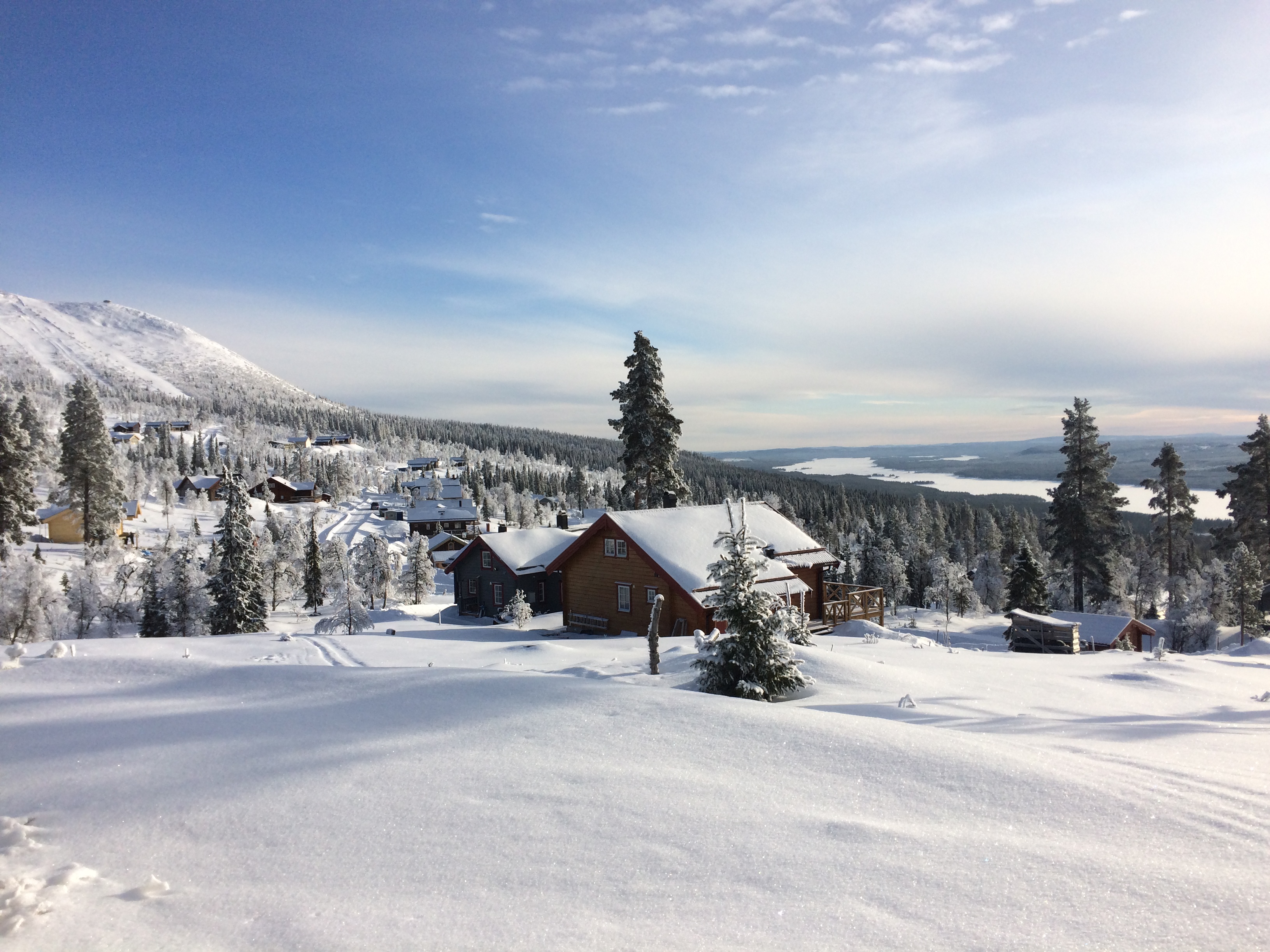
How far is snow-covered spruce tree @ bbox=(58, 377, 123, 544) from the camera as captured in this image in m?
54.2

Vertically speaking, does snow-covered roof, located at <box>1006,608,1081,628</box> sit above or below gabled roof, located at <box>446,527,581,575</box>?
below

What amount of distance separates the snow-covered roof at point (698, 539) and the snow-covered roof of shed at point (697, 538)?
2cm

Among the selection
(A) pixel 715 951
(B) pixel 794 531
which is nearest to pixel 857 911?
(A) pixel 715 951

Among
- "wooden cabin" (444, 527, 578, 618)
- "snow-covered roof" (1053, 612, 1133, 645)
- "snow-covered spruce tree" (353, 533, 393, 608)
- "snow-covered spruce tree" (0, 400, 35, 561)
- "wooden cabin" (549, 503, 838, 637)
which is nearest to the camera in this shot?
"wooden cabin" (549, 503, 838, 637)

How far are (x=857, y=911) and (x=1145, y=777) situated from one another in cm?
431

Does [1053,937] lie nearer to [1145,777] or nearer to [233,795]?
[1145,777]

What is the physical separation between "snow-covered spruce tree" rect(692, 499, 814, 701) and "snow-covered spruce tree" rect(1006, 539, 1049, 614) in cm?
4007

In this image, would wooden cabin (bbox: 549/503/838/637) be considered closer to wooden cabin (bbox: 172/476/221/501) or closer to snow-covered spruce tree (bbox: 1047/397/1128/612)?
snow-covered spruce tree (bbox: 1047/397/1128/612)

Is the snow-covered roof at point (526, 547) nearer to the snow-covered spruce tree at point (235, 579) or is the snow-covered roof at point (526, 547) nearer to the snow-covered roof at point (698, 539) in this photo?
the snow-covered roof at point (698, 539)

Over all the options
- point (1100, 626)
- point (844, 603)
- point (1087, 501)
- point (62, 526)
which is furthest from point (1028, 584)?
point (62, 526)

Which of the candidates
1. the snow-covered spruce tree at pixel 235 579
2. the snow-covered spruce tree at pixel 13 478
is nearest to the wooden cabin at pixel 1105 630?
the snow-covered spruce tree at pixel 235 579

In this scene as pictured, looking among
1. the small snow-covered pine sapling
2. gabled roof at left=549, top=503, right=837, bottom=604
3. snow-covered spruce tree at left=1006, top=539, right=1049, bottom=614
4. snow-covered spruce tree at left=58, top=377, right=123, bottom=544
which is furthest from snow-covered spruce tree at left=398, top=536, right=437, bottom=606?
the small snow-covered pine sapling

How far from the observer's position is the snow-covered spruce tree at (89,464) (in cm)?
5416

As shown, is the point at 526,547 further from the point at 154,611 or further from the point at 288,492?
the point at 288,492
